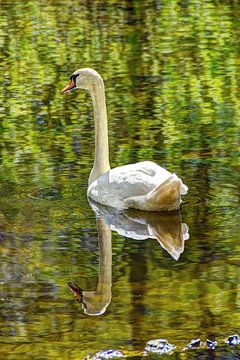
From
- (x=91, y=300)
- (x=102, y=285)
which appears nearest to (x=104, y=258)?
(x=102, y=285)

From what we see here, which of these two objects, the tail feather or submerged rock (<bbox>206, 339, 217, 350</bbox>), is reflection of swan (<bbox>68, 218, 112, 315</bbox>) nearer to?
the tail feather

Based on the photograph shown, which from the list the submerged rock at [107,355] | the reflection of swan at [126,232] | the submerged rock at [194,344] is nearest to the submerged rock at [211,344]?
the submerged rock at [194,344]

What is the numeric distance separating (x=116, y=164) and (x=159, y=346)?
4045 mm

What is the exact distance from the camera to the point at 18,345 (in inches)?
235

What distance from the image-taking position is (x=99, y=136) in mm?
9172

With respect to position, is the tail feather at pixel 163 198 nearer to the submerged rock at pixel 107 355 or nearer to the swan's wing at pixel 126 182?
the swan's wing at pixel 126 182

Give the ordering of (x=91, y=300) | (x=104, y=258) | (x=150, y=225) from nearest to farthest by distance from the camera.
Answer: (x=91, y=300) < (x=104, y=258) < (x=150, y=225)

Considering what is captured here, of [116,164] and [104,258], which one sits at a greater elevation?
[104,258]

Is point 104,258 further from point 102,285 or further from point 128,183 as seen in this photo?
point 128,183

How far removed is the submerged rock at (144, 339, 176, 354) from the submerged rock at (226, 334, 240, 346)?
265mm

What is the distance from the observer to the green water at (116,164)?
6297 mm

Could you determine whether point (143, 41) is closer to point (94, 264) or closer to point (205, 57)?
point (205, 57)

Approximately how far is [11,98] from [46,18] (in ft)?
18.1

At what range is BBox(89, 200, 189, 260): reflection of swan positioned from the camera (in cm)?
777
